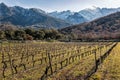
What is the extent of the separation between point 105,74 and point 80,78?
3.16 meters

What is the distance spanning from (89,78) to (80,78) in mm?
767

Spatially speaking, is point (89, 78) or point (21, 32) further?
point (21, 32)

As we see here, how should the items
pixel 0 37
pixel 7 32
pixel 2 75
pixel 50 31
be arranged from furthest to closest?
pixel 50 31, pixel 7 32, pixel 0 37, pixel 2 75

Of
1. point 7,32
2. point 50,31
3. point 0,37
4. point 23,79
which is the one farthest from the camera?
point 50,31

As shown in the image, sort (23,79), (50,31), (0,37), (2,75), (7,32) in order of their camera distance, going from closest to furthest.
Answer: (23,79) < (2,75) < (0,37) < (7,32) < (50,31)

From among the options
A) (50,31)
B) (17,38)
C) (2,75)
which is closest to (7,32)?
(17,38)

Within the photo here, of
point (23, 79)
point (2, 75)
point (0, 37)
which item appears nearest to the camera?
point (23, 79)

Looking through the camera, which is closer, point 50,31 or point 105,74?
point 105,74

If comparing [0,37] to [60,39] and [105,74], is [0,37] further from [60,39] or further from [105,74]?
[105,74]

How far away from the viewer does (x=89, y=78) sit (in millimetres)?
22781

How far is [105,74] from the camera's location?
2470cm

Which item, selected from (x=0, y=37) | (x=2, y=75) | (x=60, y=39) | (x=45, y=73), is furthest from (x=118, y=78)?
(x=60, y=39)

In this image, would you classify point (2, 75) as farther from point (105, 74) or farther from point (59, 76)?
point (105, 74)

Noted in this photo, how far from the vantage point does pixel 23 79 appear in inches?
878
